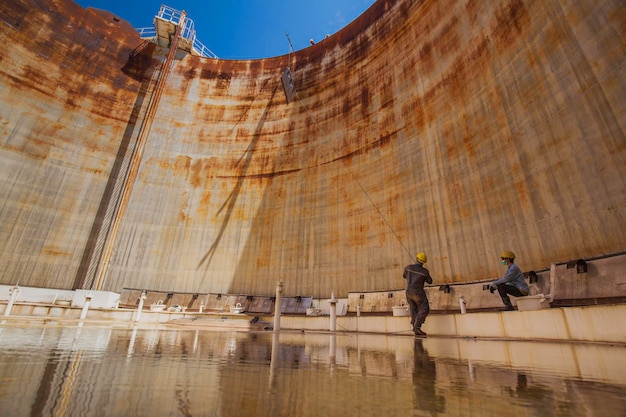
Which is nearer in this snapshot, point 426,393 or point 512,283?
point 426,393

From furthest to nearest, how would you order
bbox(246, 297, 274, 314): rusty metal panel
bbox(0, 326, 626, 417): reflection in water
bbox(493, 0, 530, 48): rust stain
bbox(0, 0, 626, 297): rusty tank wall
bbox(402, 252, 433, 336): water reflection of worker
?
bbox(246, 297, 274, 314): rusty metal panel < bbox(493, 0, 530, 48): rust stain < bbox(0, 0, 626, 297): rusty tank wall < bbox(402, 252, 433, 336): water reflection of worker < bbox(0, 326, 626, 417): reflection in water

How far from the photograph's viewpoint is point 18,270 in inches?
390

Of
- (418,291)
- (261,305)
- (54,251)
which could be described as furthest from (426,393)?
(54,251)

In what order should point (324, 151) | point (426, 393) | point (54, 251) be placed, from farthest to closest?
1. point (324, 151)
2. point (54, 251)
3. point (426, 393)

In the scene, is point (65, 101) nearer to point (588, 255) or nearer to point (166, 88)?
point (166, 88)

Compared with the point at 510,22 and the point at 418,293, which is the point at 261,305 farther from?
the point at 510,22

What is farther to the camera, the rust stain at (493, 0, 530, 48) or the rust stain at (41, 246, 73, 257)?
the rust stain at (41, 246, 73, 257)

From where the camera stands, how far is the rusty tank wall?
5.15 m

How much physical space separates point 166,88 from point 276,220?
841 centimetres

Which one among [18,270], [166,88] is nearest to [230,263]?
[18,270]

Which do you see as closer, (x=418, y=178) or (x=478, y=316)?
(x=478, y=316)

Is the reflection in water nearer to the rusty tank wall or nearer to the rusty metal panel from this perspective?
the rusty tank wall

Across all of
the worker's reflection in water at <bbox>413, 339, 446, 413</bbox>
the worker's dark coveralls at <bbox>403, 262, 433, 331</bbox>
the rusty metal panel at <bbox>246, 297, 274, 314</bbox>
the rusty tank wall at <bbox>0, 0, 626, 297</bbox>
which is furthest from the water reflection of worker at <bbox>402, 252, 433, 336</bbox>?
the rusty metal panel at <bbox>246, 297, 274, 314</bbox>

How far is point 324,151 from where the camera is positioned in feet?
37.8
